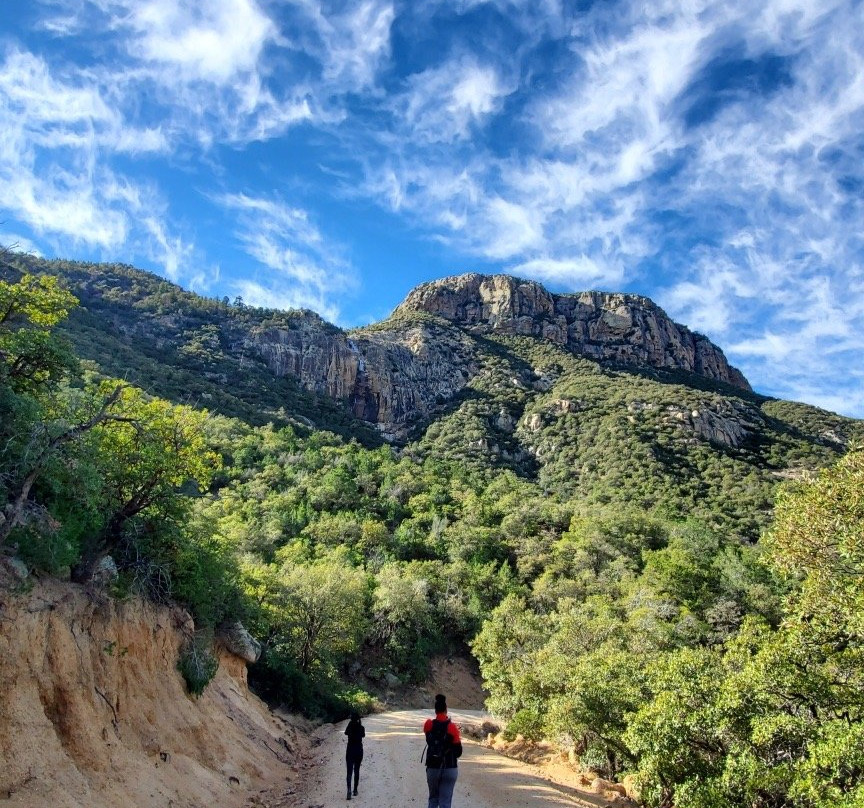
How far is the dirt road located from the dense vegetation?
1.80 meters

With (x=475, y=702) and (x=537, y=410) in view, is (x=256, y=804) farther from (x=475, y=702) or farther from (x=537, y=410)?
(x=537, y=410)

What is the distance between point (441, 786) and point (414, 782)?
5115 mm

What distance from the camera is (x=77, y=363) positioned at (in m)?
12.7

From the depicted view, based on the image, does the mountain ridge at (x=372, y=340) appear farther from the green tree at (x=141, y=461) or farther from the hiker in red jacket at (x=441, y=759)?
the hiker in red jacket at (x=441, y=759)

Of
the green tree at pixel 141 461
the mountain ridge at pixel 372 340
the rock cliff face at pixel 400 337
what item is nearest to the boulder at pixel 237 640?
the green tree at pixel 141 461

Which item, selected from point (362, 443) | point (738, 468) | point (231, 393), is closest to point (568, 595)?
point (738, 468)

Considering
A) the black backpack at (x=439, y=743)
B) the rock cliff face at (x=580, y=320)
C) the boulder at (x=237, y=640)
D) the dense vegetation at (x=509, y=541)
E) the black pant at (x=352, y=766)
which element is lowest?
the black pant at (x=352, y=766)

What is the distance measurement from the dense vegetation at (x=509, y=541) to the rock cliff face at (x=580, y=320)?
3531 centimetres

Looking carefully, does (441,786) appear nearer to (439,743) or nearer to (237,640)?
(439,743)

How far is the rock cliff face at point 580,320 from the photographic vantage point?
128m

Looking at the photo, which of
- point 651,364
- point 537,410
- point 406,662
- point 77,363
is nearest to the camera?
point 77,363

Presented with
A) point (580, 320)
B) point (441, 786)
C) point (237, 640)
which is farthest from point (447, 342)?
point (441, 786)

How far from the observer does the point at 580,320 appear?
135000mm

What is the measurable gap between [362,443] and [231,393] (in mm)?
20644
